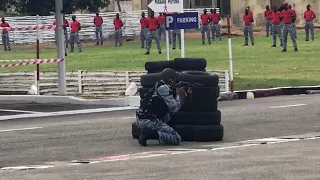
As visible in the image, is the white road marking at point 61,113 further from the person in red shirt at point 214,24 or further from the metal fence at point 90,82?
the person in red shirt at point 214,24

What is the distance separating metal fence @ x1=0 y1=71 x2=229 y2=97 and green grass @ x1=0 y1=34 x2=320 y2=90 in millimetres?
2945

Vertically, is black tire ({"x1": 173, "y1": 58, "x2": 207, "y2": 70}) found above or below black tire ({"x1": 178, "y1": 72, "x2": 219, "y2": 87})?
above

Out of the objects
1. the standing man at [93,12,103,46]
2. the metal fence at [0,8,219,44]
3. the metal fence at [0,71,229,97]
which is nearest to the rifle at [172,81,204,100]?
the metal fence at [0,71,229,97]

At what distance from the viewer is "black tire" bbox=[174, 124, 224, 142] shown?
15.7m

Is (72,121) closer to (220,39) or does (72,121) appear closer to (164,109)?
(164,109)

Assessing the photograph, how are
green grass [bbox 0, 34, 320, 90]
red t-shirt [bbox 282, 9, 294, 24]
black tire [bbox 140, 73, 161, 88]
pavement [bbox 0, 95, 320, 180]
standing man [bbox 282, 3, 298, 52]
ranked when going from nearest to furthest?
pavement [bbox 0, 95, 320, 180]
black tire [bbox 140, 73, 161, 88]
green grass [bbox 0, 34, 320, 90]
standing man [bbox 282, 3, 298, 52]
red t-shirt [bbox 282, 9, 294, 24]

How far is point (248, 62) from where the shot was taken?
114ft

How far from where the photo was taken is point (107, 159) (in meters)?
13.8

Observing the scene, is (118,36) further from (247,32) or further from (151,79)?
(151,79)

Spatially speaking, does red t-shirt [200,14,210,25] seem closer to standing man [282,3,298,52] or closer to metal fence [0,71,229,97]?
standing man [282,3,298,52]

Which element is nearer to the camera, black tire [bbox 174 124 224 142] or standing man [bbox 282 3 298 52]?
black tire [bbox 174 124 224 142]

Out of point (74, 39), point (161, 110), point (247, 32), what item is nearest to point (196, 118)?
point (161, 110)

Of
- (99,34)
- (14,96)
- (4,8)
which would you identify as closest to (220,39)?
(99,34)

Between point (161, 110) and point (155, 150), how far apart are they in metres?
0.68
